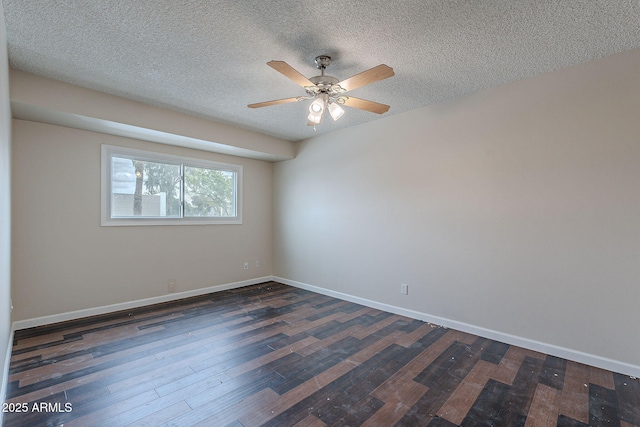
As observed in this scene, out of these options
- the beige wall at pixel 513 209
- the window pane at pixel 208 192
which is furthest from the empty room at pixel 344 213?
the window pane at pixel 208 192

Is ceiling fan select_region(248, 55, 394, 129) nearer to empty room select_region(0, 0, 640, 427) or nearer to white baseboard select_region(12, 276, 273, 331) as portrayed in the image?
empty room select_region(0, 0, 640, 427)

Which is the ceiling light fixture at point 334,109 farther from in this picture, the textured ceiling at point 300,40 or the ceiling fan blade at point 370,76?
the textured ceiling at point 300,40

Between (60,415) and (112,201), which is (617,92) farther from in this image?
(112,201)

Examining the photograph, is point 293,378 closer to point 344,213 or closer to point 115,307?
point 344,213

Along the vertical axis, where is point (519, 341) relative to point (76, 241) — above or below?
below

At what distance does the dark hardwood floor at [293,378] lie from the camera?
1.82 metres

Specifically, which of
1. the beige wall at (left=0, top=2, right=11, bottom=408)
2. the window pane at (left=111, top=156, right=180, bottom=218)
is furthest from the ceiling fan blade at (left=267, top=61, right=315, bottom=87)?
the window pane at (left=111, top=156, right=180, bottom=218)

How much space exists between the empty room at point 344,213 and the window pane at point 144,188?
0.09 ft

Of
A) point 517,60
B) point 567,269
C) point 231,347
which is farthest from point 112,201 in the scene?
point 567,269

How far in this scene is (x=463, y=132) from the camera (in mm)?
3174

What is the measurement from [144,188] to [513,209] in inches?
175

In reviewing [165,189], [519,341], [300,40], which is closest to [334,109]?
[300,40]

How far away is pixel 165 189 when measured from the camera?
4215mm

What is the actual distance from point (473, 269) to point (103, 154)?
14.8 feet
